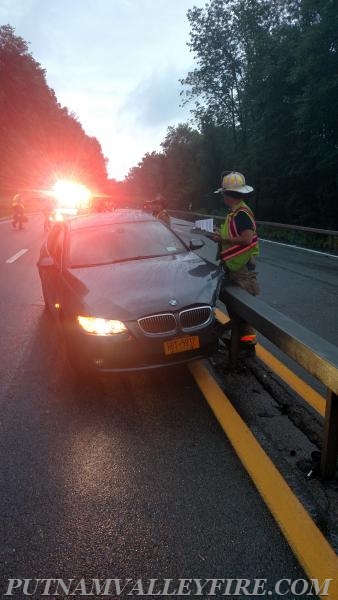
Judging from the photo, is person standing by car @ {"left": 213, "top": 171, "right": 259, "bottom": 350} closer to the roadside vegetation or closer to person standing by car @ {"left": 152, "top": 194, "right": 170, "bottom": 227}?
person standing by car @ {"left": 152, "top": 194, "right": 170, "bottom": 227}

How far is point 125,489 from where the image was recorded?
2967mm

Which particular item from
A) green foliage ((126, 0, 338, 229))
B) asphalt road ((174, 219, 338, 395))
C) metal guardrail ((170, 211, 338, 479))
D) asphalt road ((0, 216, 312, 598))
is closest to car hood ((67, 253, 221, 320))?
metal guardrail ((170, 211, 338, 479))

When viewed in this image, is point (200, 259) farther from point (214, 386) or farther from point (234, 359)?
point (214, 386)

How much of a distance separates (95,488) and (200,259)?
3.20 metres

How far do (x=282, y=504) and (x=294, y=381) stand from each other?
1836 mm

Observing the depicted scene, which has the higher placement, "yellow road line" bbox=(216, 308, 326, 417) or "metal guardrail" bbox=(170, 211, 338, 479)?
"metal guardrail" bbox=(170, 211, 338, 479)

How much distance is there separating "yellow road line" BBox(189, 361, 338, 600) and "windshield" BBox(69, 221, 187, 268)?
2.29 m

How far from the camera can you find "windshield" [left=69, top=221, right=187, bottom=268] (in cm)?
552

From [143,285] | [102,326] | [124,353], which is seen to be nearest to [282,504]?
[124,353]

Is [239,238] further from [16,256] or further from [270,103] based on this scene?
[270,103]

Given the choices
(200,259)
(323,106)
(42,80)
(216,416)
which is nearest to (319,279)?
(200,259)

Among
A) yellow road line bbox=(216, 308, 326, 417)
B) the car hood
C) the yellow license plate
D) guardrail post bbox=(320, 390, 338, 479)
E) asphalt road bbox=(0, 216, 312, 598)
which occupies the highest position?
the car hood

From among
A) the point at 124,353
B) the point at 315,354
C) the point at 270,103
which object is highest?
the point at 270,103

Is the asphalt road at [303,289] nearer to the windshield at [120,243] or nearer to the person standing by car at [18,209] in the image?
the windshield at [120,243]
